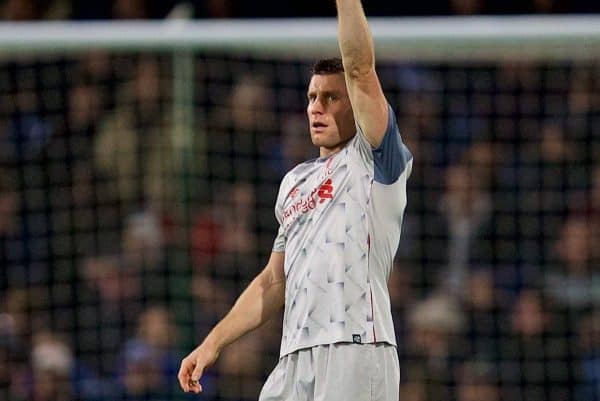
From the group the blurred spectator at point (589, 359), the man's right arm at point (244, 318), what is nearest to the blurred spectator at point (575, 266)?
the blurred spectator at point (589, 359)

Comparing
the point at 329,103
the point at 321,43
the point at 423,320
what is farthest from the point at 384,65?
the point at 329,103

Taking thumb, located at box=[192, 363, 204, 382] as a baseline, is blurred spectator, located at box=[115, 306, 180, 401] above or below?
below

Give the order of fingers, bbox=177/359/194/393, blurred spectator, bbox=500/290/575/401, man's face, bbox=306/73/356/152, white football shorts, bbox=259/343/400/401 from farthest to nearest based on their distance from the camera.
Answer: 1. blurred spectator, bbox=500/290/575/401
2. fingers, bbox=177/359/194/393
3. man's face, bbox=306/73/356/152
4. white football shorts, bbox=259/343/400/401

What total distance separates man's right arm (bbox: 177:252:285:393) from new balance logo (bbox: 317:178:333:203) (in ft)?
1.32

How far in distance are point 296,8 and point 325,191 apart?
19.8 feet

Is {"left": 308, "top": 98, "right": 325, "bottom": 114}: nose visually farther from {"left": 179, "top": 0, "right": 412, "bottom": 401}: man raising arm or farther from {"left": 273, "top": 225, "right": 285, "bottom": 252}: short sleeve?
{"left": 273, "top": 225, "right": 285, "bottom": 252}: short sleeve

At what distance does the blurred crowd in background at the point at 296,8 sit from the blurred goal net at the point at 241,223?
2.43ft

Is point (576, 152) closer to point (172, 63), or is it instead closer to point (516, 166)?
point (516, 166)

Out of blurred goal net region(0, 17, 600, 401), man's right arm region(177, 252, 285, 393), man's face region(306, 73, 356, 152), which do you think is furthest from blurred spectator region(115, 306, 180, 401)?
man's face region(306, 73, 356, 152)

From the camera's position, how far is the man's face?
17.5ft

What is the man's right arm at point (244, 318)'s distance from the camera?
5457mm

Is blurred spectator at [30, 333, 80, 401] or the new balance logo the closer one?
the new balance logo

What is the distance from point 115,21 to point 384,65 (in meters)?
2.05

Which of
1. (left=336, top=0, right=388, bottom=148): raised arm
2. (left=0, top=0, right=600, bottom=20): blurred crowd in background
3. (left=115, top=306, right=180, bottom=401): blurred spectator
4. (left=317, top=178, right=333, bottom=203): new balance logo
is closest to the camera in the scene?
(left=336, top=0, right=388, bottom=148): raised arm
